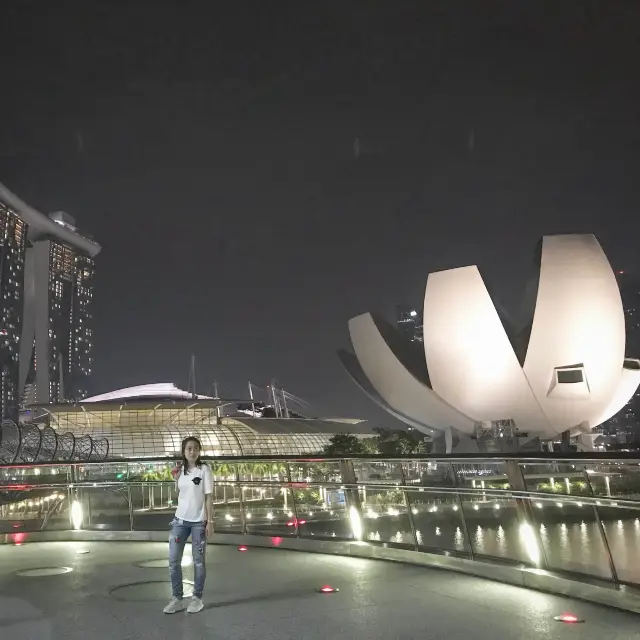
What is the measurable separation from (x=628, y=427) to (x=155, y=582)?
150171mm

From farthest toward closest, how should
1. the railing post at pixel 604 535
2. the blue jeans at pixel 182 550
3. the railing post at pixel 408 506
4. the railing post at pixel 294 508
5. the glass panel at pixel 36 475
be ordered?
the glass panel at pixel 36 475 < the railing post at pixel 294 508 < the railing post at pixel 408 506 < the blue jeans at pixel 182 550 < the railing post at pixel 604 535

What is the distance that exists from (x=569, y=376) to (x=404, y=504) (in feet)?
111

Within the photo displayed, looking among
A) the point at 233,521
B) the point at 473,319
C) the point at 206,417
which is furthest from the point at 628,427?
the point at 233,521

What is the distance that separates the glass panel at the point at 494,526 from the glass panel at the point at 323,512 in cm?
202

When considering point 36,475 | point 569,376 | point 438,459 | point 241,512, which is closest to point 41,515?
point 36,475

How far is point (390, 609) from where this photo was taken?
571 centimetres

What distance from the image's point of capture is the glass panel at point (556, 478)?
6066mm

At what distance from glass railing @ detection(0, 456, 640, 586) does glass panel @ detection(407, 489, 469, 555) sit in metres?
0.02

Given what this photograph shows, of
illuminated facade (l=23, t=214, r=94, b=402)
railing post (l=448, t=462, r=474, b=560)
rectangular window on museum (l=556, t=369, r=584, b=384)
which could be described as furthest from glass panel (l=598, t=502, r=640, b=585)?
illuminated facade (l=23, t=214, r=94, b=402)

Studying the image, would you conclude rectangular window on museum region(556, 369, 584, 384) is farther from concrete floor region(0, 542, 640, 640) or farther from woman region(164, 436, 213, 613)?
woman region(164, 436, 213, 613)

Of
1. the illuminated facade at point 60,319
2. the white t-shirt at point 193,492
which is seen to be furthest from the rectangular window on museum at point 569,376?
the illuminated facade at point 60,319

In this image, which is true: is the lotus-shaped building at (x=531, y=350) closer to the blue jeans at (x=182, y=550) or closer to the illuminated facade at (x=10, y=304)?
the blue jeans at (x=182, y=550)

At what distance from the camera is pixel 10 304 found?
13912 cm

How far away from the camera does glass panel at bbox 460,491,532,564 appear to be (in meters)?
6.75
